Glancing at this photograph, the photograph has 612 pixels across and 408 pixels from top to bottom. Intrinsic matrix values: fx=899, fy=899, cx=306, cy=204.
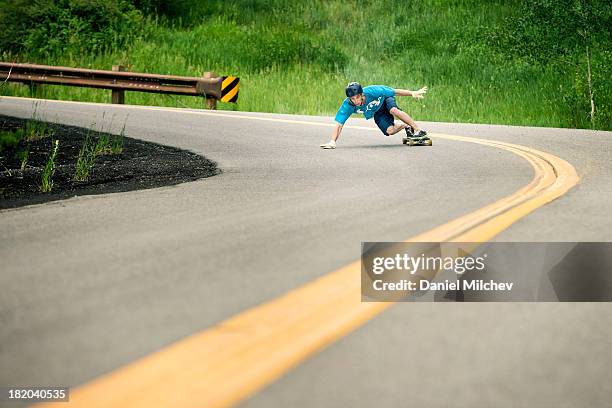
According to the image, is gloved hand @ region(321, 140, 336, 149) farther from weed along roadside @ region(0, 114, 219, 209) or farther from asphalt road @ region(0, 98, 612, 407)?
asphalt road @ region(0, 98, 612, 407)

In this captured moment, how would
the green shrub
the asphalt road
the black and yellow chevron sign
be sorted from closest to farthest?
the asphalt road
the black and yellow chevron sign
the green shrub

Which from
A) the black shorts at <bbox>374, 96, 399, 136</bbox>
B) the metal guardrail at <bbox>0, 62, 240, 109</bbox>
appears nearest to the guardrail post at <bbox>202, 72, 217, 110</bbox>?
the metal guardrail at <bbox>0, 62, 240, 109</bbox>

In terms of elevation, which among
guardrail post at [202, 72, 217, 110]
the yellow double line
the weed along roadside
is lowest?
the yellow double line

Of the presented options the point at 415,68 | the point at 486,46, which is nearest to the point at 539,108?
the point at 486,46

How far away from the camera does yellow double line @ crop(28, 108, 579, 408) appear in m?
2.92

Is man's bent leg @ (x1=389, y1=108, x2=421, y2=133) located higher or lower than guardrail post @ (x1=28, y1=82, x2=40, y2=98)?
lower

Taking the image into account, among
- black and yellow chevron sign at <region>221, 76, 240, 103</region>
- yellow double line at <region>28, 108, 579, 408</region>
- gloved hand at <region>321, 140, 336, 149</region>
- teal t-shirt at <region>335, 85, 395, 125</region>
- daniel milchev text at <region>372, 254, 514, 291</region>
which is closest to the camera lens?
yellow double line at <region>28, 108, 579, 408</region>

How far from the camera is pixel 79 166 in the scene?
387 inches

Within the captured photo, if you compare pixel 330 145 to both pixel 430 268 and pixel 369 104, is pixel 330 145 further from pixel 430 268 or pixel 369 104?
pixel 430 268

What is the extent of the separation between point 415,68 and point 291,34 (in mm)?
6254

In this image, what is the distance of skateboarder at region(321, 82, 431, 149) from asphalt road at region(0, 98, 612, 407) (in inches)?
97.6

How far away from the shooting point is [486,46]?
25.5 meters

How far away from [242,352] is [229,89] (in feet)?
65.1

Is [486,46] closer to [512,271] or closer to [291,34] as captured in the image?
[291,34]
